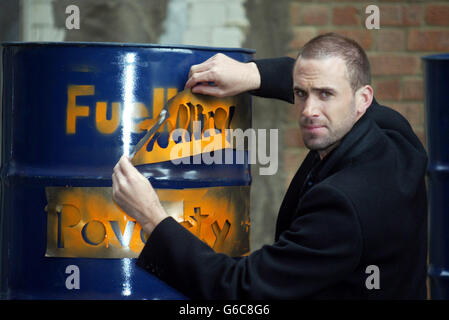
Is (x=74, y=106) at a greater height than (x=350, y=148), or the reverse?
(x=74, y=106)

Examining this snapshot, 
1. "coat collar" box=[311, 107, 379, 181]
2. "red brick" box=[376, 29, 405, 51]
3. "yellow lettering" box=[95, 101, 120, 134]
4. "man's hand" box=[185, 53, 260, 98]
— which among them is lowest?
"coat collar" box=[311, 107, 379, 181]

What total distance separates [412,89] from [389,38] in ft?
0.82

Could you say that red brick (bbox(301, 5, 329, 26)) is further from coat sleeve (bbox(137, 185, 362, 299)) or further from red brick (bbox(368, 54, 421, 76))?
coat sleeve (bbox(137, 185, 362, 299))

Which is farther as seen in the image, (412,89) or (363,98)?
(412,89)

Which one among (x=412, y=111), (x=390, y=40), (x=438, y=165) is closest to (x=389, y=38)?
(x=390, y=40)

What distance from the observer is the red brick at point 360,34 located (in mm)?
3648

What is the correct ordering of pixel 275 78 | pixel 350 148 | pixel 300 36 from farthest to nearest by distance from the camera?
pixel 300 36, pixel 275 78, pixel 350 148

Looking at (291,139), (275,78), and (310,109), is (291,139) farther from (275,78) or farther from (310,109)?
(310,109)

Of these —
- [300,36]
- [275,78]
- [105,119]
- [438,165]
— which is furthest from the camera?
[300,36]

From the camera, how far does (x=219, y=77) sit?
2.19 metres

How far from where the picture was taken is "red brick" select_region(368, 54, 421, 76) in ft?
12.1

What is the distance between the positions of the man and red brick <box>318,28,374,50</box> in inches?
61.5

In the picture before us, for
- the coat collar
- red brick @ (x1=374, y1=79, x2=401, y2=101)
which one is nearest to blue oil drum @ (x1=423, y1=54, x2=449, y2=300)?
red brick @ (x1=374, y1=79, x2=401, y2=101)
